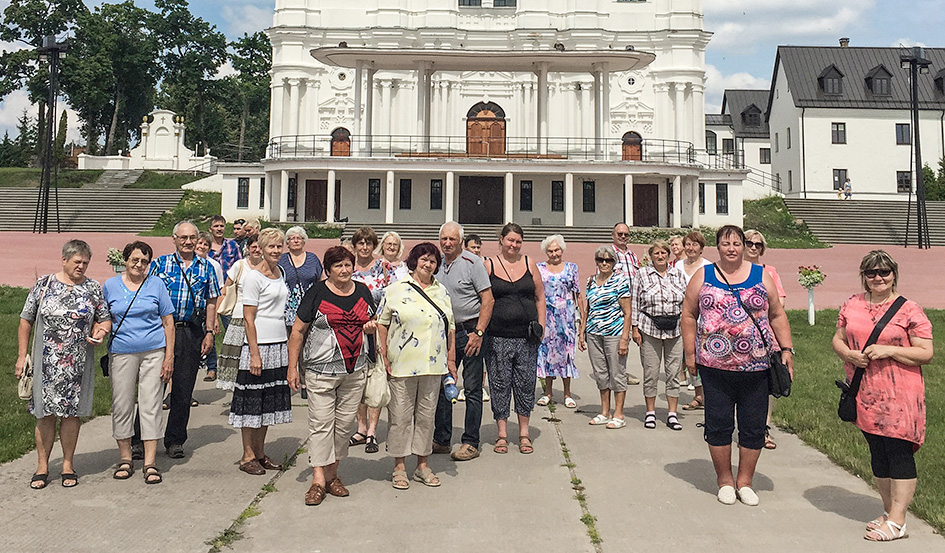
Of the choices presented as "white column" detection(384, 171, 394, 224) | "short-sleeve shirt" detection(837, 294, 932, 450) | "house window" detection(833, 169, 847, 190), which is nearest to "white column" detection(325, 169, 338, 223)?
"white column" detection(384, 171, 394, 224)

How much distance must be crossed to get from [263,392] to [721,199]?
38141 mm

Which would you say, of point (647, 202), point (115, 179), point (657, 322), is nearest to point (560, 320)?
point (657, 322)

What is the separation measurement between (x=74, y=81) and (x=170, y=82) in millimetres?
10547

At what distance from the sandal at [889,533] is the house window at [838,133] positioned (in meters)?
54.5

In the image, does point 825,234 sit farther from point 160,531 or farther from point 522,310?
point 160,531

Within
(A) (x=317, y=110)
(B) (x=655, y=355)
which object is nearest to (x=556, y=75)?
(A) (x=317, y=110)

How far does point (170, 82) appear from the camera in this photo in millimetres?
72812

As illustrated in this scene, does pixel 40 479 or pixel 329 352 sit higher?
pixel 329 352

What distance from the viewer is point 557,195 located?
1586 inches

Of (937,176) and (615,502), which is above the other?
(937,176)

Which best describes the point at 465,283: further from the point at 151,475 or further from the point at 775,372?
the point at 151,475

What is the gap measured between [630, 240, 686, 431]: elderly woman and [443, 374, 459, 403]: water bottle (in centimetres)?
262

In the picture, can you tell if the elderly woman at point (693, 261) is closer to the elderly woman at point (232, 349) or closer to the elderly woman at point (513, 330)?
Result: the elderly woman at point (513, 330)

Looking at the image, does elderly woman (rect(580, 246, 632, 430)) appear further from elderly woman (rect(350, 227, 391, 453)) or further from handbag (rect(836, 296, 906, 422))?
handbag (rect(836, 296, 906, 422))
